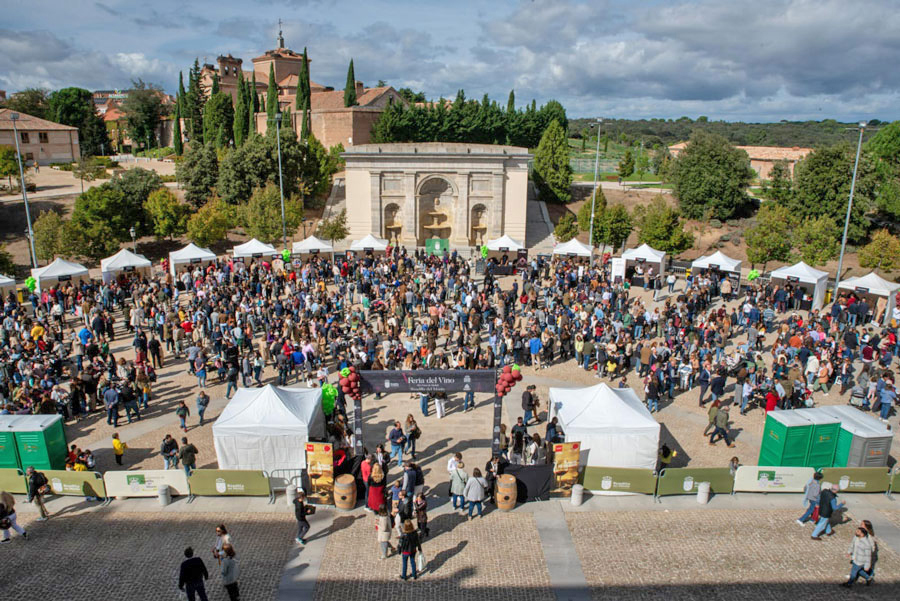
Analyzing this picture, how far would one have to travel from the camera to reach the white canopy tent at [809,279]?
24.6 m

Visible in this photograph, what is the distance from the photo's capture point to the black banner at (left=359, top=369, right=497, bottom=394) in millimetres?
Result: 12539

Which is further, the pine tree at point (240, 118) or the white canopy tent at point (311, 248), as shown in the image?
the pine tree at point (240, 118)

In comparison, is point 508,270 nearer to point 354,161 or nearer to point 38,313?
point 354,161

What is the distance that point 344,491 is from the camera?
11.8 meters

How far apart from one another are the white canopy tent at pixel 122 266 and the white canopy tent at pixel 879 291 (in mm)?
28942

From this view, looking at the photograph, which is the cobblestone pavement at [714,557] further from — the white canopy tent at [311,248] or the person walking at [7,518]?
the white canopy tent at [311,248]

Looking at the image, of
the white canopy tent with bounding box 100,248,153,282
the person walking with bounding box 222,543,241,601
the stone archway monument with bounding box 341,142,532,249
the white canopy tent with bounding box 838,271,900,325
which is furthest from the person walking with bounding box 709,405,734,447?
the stone archway monument with bounding box 341,142,532,249

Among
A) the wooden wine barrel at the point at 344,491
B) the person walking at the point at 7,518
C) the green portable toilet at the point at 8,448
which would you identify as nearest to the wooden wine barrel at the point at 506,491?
the wooden wine barrel at the point at 344,491

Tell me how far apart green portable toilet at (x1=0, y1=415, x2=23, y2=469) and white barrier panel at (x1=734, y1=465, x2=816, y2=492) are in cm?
1480

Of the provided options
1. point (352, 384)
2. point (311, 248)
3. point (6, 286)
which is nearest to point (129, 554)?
point (352, 384)

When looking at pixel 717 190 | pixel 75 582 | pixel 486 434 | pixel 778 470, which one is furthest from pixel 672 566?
pixel 717 190

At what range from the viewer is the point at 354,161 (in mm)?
39031

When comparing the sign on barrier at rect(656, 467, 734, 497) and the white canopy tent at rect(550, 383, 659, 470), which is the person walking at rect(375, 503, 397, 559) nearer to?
the white canopy tent at rect(550, 383, 659, 470)

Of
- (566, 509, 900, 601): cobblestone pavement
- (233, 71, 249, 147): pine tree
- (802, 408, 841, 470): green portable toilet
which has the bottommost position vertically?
(566, 509, 900, 601): cobblestone pavement
